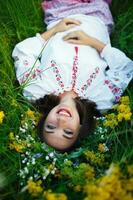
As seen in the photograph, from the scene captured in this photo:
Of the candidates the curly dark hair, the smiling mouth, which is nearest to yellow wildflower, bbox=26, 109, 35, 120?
the curly dark hair

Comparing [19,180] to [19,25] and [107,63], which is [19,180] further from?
[19,25]

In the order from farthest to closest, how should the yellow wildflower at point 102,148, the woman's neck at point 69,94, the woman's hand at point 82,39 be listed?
1. the woman's hand at point 82,39
2. the woman's neck at point 69,94
3. the yellow wildflower at point 102,148

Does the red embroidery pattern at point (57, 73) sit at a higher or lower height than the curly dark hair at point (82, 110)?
higher

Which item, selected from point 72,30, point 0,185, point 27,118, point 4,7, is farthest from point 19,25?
point 0,185

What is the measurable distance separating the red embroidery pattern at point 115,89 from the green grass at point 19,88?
0.23 ft

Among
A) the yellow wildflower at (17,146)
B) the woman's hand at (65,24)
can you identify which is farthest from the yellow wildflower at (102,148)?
the woman's hand at (65,24)

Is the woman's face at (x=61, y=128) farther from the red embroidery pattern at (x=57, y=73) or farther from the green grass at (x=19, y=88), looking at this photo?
the red embroidery pattern at (x=57, y=73)

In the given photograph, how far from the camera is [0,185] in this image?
8.32ft

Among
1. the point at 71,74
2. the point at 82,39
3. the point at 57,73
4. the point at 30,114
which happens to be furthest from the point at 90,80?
the point at 30,114

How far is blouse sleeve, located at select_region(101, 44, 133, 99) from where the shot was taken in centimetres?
344

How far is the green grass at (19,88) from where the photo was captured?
2.75m

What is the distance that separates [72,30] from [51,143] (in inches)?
44.2

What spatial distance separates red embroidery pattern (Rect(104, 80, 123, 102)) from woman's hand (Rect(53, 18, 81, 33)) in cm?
59

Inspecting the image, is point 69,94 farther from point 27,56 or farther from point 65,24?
point 65,24
